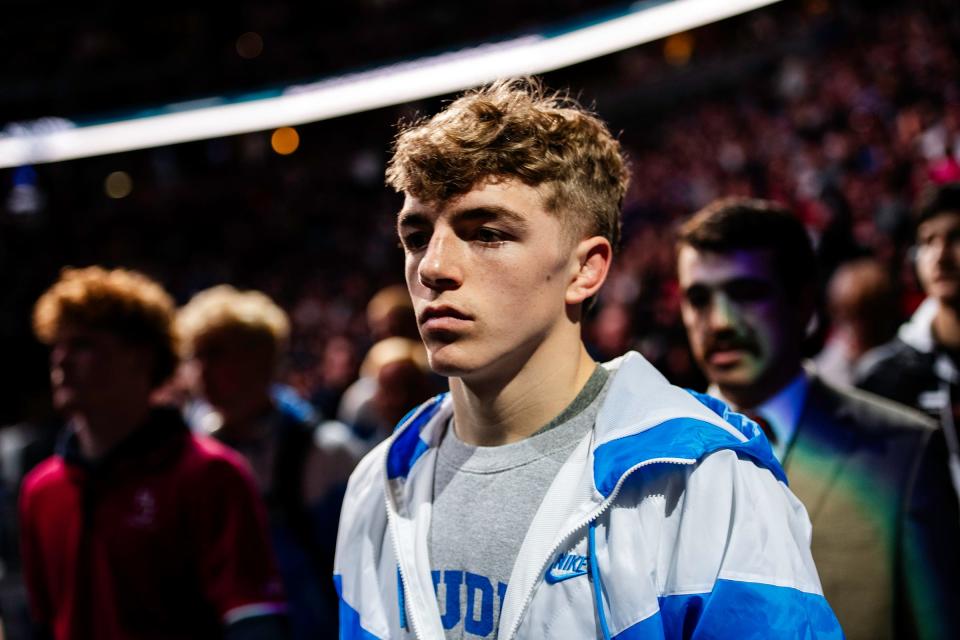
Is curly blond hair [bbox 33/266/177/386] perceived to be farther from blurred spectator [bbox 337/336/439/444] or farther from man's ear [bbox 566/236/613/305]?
man's ear [bbox 566/236/613/305]

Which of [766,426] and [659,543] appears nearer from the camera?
[659,543]

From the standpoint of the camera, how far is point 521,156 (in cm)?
152

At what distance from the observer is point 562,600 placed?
4.59ft

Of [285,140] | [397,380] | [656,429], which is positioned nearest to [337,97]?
[285,140]

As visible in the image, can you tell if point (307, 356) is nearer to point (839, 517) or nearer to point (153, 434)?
point (153, 434)

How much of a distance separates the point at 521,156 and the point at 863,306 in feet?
10.8

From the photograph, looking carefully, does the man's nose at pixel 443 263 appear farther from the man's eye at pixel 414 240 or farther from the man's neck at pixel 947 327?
the man's neck at pixel 947 327

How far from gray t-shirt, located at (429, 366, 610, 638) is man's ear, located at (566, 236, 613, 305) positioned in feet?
0.56

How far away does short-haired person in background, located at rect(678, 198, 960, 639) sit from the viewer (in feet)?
6.46

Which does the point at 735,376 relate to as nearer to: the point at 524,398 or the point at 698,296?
the point at 698,296

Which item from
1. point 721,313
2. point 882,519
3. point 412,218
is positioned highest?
point 412,218

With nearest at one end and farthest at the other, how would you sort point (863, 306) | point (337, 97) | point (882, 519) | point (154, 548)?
point (882, 519)
point (154, 548)
point (863, 306)
point (337, 97)

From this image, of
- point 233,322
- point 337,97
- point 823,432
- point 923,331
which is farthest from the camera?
point 337,97

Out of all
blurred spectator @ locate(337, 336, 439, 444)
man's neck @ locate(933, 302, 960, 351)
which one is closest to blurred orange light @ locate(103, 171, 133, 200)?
blurred spectator @ locate(337, 336, 439, 444)
